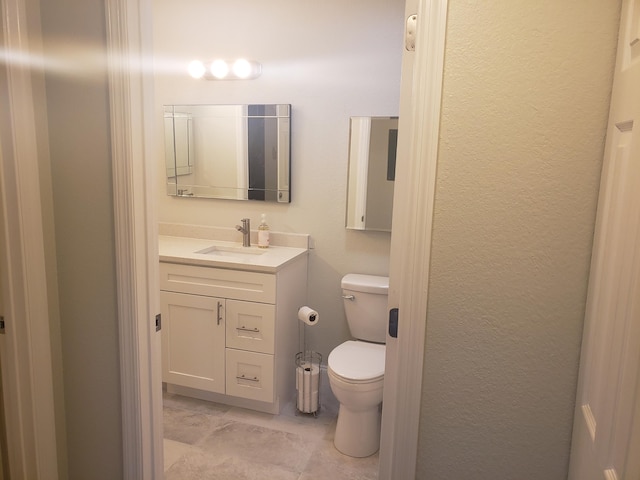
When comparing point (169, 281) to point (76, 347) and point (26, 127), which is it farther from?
point (26, 127)

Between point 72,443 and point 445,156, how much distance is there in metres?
1.56

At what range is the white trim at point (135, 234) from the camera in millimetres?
1331

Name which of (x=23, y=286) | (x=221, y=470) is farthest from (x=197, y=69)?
(x=221, y=470)

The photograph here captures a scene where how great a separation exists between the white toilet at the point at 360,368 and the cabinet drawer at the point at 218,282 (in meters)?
0.46

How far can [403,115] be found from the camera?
3.83ft

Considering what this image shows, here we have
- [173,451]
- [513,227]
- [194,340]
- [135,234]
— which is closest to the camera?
[513,227]

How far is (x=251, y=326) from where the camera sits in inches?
103

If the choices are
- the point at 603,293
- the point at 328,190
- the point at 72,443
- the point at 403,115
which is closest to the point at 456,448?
the point at 603,293

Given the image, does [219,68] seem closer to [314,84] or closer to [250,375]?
[314,84]

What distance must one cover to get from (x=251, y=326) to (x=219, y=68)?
1568 millimetres

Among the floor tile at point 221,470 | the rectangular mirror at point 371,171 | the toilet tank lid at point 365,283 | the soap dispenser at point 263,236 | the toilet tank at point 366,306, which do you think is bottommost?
the floor tile at point 221,470

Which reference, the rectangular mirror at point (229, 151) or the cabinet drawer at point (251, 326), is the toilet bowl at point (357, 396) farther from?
the rectangular mirror at point (229, 151)

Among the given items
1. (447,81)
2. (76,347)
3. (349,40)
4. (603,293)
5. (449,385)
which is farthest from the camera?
(349,40)

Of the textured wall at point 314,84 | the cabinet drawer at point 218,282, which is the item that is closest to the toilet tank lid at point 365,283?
the textured wall at point 314,84
